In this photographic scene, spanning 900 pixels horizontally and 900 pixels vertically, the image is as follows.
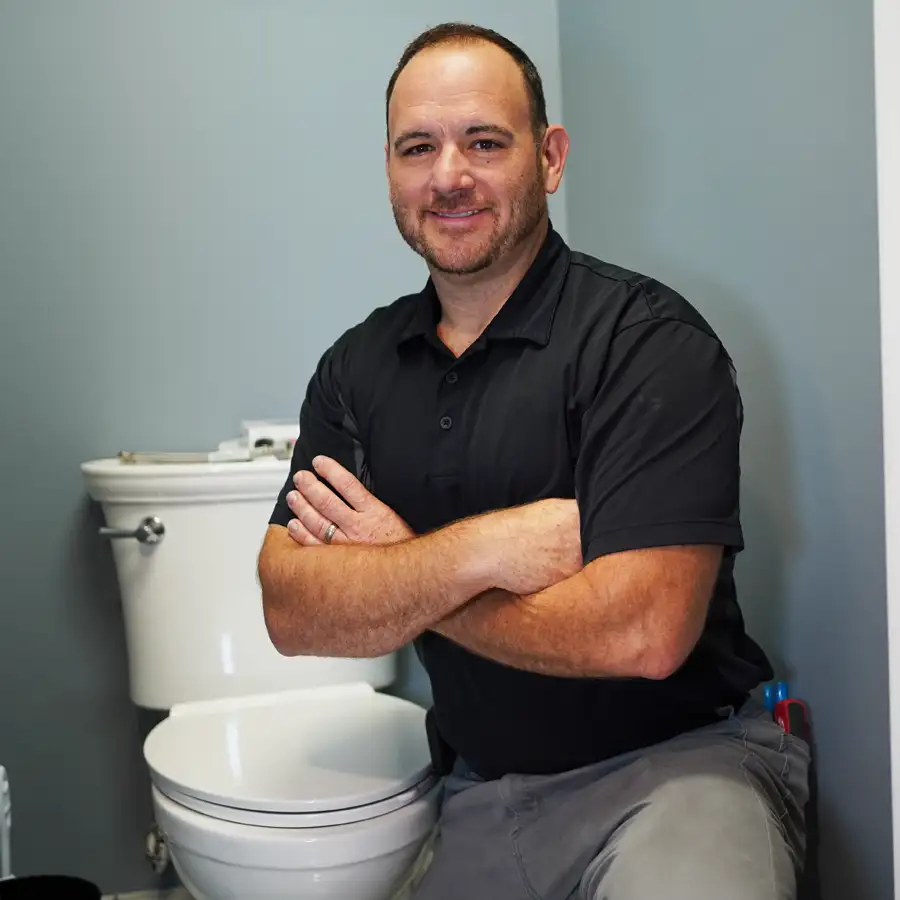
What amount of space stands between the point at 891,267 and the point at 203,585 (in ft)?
4.15

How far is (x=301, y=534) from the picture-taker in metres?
1.21

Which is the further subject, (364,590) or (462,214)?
(462,214)

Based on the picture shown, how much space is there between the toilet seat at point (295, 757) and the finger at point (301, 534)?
316mm

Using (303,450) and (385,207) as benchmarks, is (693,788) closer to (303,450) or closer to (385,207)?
(303,450)

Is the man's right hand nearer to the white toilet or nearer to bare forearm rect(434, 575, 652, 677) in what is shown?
bare forearm rect(434, 575, 652, 677)

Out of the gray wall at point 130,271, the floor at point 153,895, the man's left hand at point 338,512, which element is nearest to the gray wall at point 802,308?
the man's left hand at point 338,512

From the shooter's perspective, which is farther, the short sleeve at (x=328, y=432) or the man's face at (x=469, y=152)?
the short sleeve at (x=328, y=432)

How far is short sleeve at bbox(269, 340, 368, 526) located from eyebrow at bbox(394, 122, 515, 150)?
0.98ft

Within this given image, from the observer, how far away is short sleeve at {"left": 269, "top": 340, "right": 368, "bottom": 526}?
1.28 m

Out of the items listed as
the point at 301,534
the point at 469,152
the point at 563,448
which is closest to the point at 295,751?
the point at 301,534

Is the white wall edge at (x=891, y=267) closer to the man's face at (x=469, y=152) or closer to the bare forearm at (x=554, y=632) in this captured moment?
the bare forearm at (x=554, y=632)

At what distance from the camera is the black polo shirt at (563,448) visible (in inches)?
39.4

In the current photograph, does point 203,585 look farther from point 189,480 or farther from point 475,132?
point 475,132

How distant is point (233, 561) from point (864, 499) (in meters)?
0.98
